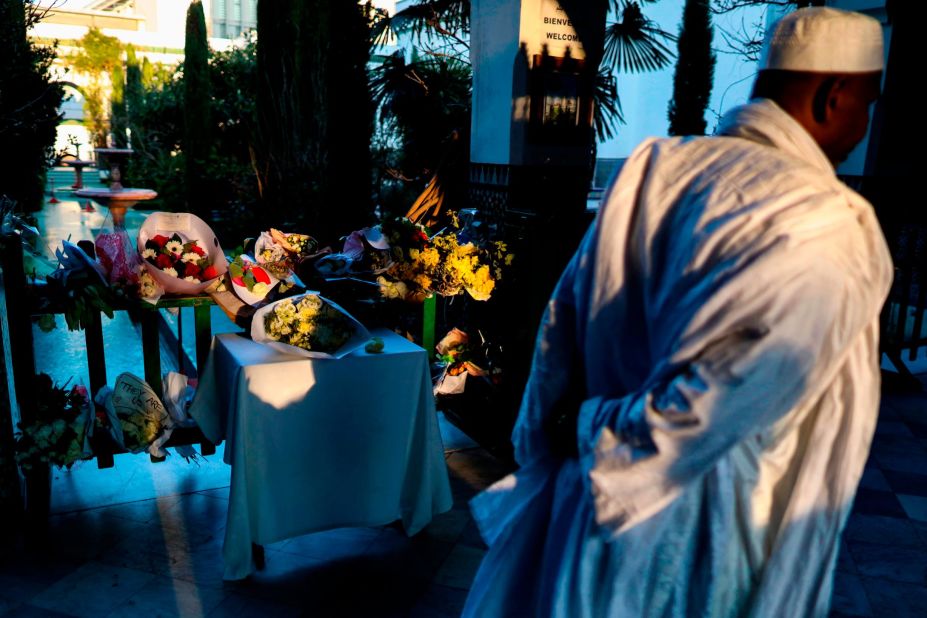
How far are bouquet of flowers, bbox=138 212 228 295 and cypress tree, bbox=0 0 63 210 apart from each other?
3.01 metres

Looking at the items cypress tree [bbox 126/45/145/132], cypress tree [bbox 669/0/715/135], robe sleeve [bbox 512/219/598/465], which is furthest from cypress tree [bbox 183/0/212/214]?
robe sleeve [bbox 512/219/598/465]

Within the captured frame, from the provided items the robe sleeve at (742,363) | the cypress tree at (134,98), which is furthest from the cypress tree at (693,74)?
the robe sleeve at (742,363)

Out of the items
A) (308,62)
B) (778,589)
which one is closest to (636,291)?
(778,589)

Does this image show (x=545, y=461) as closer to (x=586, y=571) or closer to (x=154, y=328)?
(x=586, y=571)

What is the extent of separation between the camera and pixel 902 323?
5309 millimetres

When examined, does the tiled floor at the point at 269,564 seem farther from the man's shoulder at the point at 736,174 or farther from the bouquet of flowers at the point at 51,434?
the man's shoulder at the point at 736,174

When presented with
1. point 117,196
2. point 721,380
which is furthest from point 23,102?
point 721,380

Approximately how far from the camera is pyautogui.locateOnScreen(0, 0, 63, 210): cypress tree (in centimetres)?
590

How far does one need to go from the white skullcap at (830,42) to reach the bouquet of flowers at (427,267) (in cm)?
228

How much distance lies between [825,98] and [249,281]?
2313 millimetres

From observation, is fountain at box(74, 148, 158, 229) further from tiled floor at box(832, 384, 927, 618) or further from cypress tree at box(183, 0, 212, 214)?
tiled floor at box(832, 384, 927, 618)

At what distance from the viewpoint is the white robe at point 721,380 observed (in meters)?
1.01

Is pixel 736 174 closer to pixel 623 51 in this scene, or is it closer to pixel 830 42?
pixel 830 42

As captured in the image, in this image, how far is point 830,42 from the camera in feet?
3.62
